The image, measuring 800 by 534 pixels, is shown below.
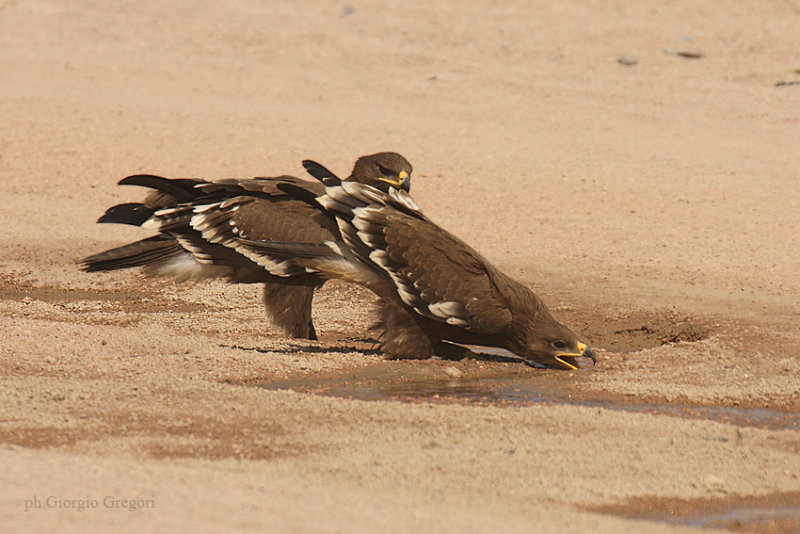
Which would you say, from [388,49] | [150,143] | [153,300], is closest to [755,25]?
[388,49]

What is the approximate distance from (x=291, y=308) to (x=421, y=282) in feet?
3.39

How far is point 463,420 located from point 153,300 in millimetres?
3964

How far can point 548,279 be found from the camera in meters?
9.11

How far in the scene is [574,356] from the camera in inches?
269

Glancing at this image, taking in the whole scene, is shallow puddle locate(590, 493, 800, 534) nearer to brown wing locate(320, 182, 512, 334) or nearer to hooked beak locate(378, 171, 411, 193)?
brown wing locate(320, 182, 512, 334)

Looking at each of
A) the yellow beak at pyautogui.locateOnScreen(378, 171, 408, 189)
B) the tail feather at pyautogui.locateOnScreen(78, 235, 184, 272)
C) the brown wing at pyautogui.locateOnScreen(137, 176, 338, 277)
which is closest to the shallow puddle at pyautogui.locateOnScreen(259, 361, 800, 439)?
the brown wing at pyautogui.locateOnScreen(137, 176, 338, 277)

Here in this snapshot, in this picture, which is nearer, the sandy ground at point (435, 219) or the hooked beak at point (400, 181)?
the sandy ground at point (435, 219)

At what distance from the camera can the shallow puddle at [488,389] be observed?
5.81 m

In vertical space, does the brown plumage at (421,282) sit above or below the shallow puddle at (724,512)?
above

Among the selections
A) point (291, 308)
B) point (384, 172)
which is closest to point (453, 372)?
point (291, 308)

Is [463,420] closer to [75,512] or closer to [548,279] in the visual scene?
[75,512]

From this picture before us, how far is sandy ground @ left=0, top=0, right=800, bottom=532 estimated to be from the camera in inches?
174

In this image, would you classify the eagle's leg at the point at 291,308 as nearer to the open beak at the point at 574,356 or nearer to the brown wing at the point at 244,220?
the brown wing at the point at 244,220

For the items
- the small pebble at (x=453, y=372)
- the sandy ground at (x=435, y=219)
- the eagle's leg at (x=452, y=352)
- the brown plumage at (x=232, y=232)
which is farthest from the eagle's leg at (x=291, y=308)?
the small pebble at (x=453, y=372)
